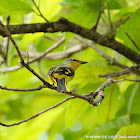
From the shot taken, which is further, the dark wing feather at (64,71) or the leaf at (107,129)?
the leaf at (107,129)

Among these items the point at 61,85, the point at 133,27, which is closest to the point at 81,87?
the point at 133,27

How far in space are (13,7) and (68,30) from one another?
31 cm

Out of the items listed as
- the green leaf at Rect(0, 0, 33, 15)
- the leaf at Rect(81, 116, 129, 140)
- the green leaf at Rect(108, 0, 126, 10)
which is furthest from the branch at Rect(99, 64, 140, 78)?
the green leaf at Rect(0, 0, 33, 15)

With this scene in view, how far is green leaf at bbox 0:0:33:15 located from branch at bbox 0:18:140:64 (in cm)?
20

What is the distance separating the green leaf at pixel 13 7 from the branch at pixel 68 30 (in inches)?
8.0

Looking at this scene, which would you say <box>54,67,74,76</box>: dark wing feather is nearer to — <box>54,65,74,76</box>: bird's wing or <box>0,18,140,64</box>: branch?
<box>54,65,74,76</box>: bird's wing

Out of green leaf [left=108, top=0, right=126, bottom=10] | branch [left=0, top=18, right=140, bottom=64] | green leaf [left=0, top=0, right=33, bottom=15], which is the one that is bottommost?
branch [left=0, top=18, right=140, bottom=64]

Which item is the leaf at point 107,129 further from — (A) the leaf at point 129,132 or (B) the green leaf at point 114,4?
(B) the green leaf at point 114,4

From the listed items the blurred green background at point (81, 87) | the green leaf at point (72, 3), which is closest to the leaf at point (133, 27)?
the blurred green background at point (81, 87)

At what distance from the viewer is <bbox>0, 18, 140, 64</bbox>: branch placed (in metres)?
1.19

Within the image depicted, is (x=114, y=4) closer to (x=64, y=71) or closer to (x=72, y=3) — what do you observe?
(x=72, y=3)

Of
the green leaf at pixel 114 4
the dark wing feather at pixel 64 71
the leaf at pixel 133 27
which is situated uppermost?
the green leaf at pixel 114 4

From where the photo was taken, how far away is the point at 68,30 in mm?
1301

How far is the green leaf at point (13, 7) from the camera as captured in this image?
1.35 m
